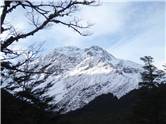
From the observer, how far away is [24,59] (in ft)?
42.3

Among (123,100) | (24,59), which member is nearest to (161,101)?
(24,59)

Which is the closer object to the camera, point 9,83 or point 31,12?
point 31,12

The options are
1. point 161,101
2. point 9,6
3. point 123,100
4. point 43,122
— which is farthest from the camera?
point 123,100

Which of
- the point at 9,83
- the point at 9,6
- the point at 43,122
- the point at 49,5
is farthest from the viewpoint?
the point at 43,122

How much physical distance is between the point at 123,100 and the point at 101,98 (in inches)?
866

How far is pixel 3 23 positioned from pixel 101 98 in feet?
589

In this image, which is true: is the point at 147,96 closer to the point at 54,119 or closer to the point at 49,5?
the point at 54,119

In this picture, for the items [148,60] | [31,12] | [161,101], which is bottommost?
[31,12]

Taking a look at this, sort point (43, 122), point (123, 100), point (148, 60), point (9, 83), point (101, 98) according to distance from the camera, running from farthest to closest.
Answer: point (101, 98), point (123, 100), point (148, 60), point (43, 122), point (9, 83)

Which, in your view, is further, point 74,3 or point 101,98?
point 101,98

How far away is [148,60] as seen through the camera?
41375 mm

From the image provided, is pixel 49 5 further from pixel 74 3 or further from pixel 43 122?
pixel 43 122

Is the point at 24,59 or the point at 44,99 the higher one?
the point at 44,99

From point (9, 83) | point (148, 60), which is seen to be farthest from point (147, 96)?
point (9, 83)
